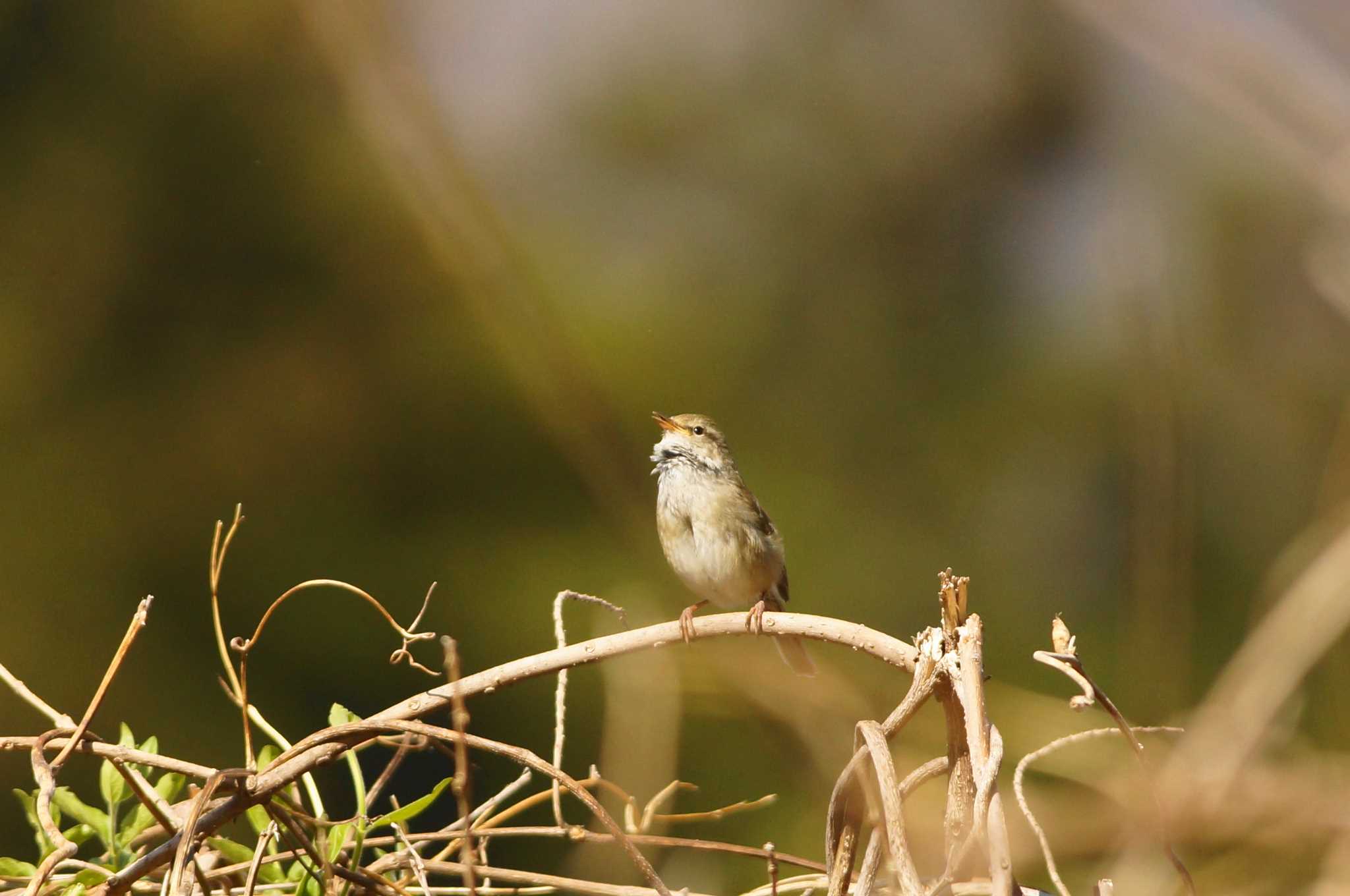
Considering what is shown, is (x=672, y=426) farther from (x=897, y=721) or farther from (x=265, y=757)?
(x=897, y=721)

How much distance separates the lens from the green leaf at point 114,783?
1.47 meters

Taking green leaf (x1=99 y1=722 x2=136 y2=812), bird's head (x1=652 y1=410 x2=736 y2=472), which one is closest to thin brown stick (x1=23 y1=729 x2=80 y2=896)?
green leaf (x1=99 y1=722 x2=136 y2=812)

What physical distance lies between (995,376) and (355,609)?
4051 mm

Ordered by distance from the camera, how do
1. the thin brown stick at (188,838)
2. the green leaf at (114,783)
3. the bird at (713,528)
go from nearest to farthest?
the thin brown stick at (188,838)
the green leaf at (114,783)
the bird at (713,528)

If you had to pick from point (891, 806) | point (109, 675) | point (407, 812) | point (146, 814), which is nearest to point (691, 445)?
point (146, 814)

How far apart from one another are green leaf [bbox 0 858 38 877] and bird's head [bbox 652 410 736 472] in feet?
11.4

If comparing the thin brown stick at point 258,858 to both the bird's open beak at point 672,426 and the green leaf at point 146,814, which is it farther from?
the bird's open beak at point 672,426

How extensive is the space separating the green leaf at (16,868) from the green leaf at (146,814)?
0.10 meters

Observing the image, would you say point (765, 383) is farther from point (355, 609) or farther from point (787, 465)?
point (355, 609)

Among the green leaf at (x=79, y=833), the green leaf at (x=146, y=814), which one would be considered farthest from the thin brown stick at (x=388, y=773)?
the green leaf at (x=79, y=833)

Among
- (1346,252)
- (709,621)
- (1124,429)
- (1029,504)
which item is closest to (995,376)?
(1029,504)

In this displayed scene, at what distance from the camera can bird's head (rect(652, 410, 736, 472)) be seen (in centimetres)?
484

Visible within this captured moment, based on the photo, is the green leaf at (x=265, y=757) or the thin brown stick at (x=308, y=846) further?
the green leaf at (x=265, y=757)

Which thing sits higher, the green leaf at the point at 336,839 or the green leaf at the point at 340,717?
the green leaf at the point at 340,717
